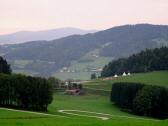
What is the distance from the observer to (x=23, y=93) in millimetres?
77562

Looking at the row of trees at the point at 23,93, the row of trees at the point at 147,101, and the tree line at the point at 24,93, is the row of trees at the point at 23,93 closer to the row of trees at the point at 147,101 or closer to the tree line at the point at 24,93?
the tree line at the point at 24,93

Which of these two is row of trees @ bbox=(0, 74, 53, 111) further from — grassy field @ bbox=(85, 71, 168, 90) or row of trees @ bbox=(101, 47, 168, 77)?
row of trees @ bbox=(101, 47, 168, 77)

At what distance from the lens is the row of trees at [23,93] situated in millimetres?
76250

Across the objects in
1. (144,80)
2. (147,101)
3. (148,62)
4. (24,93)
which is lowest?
(147,101)

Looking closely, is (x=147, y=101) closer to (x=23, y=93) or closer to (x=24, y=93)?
(x=24, y=93)

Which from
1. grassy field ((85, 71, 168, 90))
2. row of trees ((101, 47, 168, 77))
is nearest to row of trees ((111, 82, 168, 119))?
grassy field ((85, 71, 168, 90))

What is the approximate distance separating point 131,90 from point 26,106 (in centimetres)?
3684

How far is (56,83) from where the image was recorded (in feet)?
492

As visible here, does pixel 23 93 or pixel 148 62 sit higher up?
pixel 148 62

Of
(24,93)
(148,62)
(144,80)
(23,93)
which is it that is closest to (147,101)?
(24,93)

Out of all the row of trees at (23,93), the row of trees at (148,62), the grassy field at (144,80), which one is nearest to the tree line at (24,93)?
the row of trees at (23,93)

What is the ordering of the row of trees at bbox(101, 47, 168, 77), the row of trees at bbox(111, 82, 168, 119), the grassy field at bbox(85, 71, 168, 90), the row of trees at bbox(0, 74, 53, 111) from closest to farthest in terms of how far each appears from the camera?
the row of trees at bbox(0, 74, 53, 111) → the row of trees at bbox(111, 82, 168, 119) → the grassy field at bbox(85, 71, 168, 90) → the row of trees at bbox(101, 47, 168, 77)

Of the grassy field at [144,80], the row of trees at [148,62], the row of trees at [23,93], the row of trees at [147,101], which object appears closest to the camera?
the row of trees at [23,93]

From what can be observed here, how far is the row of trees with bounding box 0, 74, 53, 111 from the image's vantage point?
7625cm
